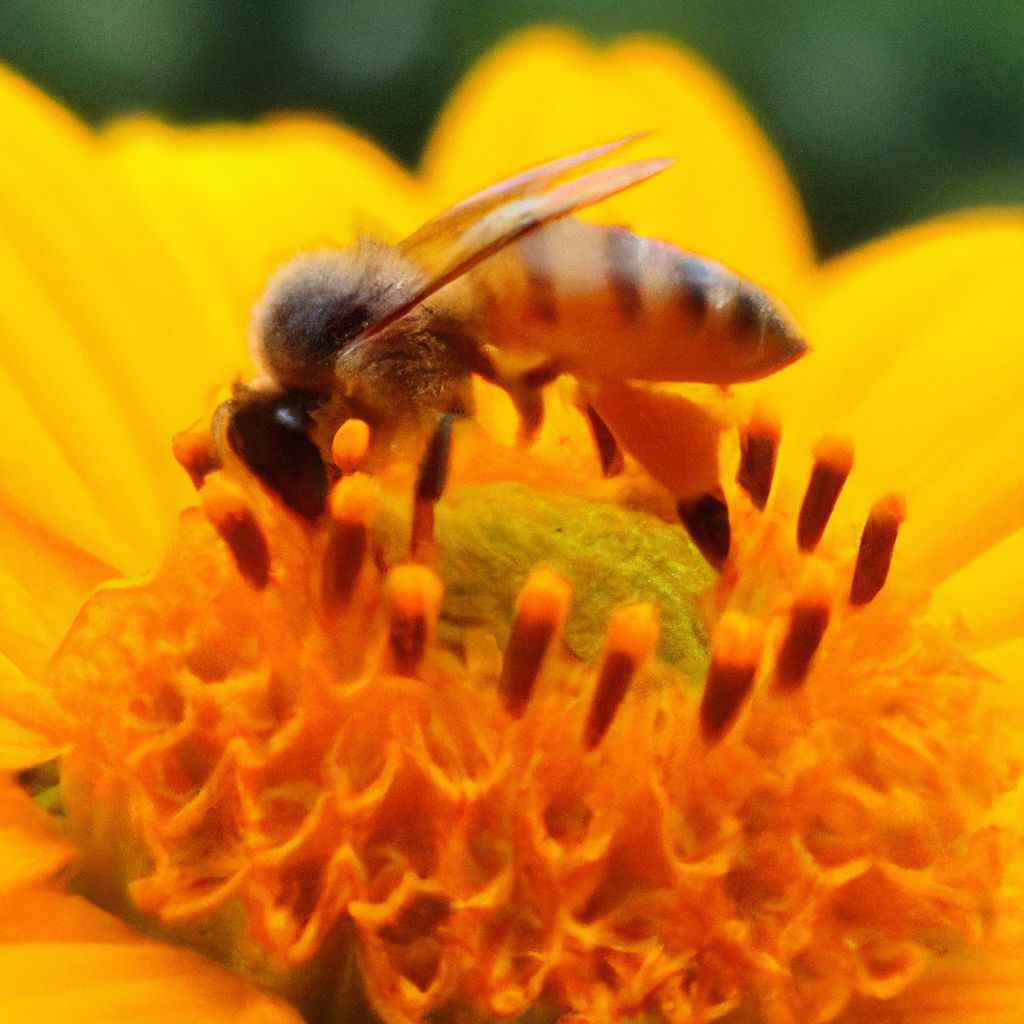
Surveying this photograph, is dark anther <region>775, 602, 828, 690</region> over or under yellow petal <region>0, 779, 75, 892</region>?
under

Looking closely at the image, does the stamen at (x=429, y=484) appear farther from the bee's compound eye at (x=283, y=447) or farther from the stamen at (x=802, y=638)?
the stamen at (x=802, y=638)

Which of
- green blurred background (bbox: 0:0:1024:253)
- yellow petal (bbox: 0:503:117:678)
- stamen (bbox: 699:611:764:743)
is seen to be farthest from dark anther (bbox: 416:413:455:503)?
green blurred background (bbox: 0:0:1024:253)

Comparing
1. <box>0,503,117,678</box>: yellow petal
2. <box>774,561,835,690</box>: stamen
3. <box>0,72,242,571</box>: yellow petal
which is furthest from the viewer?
<box>0,72,242,571</box>: yellow petal

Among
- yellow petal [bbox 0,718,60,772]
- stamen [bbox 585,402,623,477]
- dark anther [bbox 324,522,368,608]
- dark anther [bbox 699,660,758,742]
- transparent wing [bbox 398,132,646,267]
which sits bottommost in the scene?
dark anther [bbox 699,660,758,742]

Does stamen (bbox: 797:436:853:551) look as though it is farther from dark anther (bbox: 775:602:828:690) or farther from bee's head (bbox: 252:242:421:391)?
bee's head (bbox: 252:242:421:391)

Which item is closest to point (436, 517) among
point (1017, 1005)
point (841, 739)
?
point (841, 739)

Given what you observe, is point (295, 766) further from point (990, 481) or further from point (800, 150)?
point (800, 150)

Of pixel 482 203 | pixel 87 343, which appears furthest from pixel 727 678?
pixel 87 343

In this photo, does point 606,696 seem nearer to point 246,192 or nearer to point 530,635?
point 530,635

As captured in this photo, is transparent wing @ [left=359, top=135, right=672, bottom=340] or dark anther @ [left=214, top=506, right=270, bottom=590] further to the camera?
dark anther @ [left=214, top=506, right=270, bottom=590]

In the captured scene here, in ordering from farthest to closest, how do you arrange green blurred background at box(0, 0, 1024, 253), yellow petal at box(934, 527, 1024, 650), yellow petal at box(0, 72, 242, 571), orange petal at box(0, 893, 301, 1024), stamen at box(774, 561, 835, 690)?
green blurred background at box(0, 0, 1024, 253)
yellow petal at box(934, 527, 1024, 650)
yellow petal at box(0, 72, 242, 571)
stamen at box(774, 561, 835, 690)
orange petal at box(0, 893, 301, 1024)
